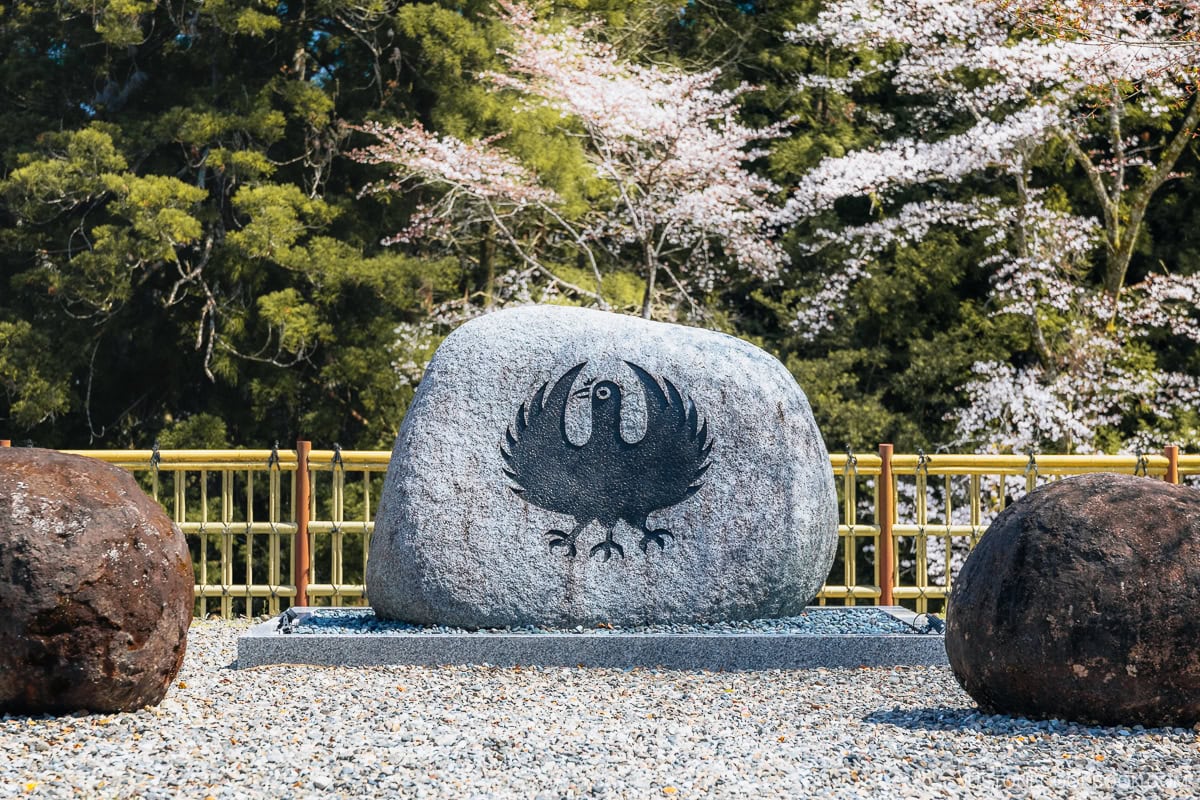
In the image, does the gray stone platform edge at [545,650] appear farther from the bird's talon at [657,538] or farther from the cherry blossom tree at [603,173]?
the cherry blossom tree at [603,173]

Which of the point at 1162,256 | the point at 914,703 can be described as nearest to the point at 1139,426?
the point at 1162,256

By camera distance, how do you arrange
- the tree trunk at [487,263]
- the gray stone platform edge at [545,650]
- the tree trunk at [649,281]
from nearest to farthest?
the gray stone platform edge at [545,650], the tree trunk at [649,281], the tree trunk at [487,263]

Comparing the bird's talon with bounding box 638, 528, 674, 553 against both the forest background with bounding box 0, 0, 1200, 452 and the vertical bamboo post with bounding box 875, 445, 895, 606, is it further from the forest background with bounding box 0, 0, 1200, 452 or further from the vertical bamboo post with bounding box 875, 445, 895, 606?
the forest background with bounding box 0, 0, 1200, 452

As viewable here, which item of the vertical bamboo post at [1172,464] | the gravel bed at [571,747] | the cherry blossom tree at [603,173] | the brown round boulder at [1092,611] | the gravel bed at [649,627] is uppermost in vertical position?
the cherry blossom tree at [603,173]

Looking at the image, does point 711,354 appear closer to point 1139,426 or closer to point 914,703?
point 914,703

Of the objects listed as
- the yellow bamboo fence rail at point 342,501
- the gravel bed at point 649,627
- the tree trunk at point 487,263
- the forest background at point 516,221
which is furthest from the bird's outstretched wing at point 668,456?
the tree trunk at point 487,263

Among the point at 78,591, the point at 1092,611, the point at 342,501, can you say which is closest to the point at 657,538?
the point at 1092,611

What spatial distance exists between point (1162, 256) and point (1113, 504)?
976cm

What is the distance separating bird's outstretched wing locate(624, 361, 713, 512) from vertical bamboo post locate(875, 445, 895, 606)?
5.85 feet

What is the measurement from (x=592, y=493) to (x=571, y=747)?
87.3 inches

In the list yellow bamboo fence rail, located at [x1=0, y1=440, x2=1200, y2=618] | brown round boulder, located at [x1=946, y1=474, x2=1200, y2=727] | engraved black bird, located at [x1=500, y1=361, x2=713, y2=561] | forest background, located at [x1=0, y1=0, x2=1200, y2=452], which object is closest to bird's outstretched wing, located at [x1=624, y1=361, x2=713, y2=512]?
engraved black bird, located at [x1=500, y1=361, x2=713, y2=561]

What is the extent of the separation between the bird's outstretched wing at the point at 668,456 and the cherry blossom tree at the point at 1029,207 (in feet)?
19.7

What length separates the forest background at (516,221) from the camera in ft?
37.4

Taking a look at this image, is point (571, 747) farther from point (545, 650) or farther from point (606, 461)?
point (606, 461)
